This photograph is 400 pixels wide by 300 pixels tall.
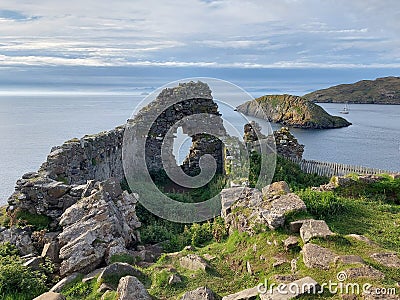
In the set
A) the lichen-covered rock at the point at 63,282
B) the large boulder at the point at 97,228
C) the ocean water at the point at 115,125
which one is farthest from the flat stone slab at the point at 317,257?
the ocean water at the point at 115,125

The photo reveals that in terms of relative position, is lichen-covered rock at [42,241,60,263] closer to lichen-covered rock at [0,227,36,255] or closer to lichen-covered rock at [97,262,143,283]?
lichen-covered rock at [0,227,36,255]

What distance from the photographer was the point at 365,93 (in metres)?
129

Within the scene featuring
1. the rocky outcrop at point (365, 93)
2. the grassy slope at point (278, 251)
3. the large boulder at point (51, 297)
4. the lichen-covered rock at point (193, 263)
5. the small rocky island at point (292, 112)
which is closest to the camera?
the grassy slope at point (278, 251)

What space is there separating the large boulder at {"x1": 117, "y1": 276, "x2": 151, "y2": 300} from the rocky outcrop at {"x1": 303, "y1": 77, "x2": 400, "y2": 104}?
121693 mm

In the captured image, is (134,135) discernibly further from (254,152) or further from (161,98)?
(254,152)

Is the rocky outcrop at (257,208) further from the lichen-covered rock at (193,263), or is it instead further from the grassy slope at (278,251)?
the lichen-covered rock at (193,263)

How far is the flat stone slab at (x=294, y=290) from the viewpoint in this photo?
6152mm

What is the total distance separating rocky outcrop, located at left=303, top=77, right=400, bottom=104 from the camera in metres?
123

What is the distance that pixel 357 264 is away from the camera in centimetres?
673

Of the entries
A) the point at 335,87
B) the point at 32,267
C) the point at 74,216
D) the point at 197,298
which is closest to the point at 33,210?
the point at 74,216

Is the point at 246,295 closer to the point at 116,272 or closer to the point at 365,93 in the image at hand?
the point at 116,272

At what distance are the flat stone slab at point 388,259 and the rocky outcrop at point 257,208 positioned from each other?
88.4 inches

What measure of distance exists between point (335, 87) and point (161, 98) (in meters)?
129

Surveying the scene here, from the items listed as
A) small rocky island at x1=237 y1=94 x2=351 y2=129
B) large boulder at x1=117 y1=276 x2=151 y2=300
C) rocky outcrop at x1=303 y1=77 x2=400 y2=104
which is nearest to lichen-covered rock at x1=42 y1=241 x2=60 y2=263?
large boulder at x1=117 y1=276 x2=151 y2=300
